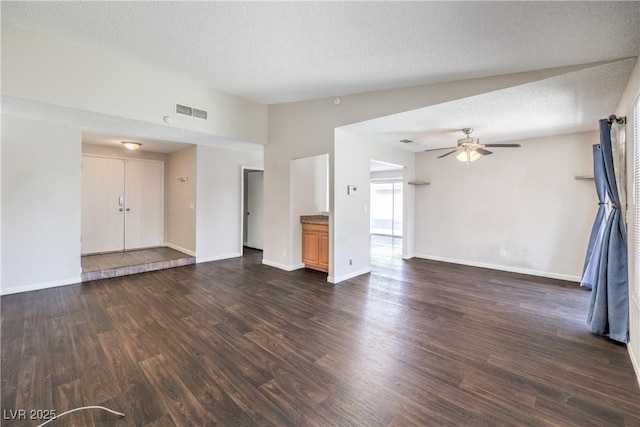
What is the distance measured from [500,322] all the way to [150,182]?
25.4ft

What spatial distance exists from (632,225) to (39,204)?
7.48m

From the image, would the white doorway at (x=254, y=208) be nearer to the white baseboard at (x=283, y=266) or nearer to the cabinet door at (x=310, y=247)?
the white baseboard at (x=283, y=266)

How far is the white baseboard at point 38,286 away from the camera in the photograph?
13.3 feet

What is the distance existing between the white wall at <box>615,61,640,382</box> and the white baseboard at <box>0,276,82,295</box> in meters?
7.10

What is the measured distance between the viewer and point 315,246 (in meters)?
5.46

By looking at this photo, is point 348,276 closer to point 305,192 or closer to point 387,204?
point 305,192

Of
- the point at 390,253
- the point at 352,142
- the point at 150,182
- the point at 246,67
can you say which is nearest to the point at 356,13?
the point at 246,67

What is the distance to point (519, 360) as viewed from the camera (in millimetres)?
2525

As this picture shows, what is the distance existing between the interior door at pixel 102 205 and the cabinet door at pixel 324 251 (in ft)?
16.1

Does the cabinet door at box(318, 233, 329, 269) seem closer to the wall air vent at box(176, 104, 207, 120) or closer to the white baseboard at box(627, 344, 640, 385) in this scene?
the wall air vent at box(176, 104, 207, 120)

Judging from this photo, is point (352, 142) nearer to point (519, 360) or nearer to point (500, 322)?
point (500, 322)

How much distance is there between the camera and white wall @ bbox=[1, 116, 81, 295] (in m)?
4.05

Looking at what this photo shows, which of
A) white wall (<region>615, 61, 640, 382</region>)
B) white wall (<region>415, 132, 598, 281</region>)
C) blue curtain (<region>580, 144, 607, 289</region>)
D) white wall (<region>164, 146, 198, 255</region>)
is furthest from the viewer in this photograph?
white wall (<region>164, 146, 198, 255</region>)

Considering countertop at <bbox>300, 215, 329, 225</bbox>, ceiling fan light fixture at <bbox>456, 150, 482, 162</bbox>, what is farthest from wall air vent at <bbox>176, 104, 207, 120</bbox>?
ceiling fan light fixture at <bbox>456, 150, 482, 162</bbox>
